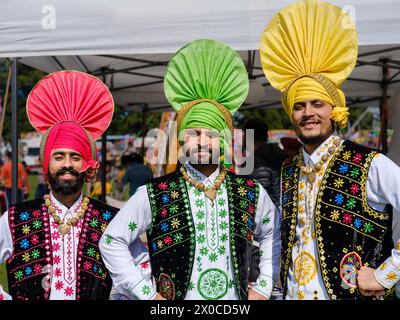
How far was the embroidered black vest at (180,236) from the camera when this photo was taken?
2559 millimetres

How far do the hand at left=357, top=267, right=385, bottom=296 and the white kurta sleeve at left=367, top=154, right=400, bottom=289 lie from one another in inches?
0.7

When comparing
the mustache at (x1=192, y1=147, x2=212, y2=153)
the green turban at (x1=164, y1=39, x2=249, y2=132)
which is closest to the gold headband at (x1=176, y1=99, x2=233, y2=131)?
the green turban at (x1=164, y1=39, x2=249, y2=132)

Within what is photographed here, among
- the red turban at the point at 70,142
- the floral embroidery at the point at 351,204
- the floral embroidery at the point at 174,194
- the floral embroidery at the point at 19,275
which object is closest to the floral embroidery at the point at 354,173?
the floral embroidery at the point at 351,204

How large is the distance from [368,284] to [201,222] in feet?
2.48

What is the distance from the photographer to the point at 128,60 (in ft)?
20.6

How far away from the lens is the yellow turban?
266cm

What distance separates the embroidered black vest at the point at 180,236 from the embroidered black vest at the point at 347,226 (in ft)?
1.09

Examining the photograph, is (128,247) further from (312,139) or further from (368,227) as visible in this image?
(368,227)

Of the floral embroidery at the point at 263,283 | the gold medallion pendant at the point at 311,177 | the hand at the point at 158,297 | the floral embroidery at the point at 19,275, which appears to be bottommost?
the hand at the point at 158,297

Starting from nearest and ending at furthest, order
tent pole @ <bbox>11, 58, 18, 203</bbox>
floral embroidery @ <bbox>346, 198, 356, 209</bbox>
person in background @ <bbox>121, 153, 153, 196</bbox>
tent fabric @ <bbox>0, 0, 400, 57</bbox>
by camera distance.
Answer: floral embroidery @ <bbox>346, 198, 356, 209</bbox> < tent fabric @ <bbox>0, 0, 400, 57</bbox> < tent pole @ <bbox>11, 58, 18, 203</bbox> < person in background @ <bbox>121, 153, 153, 196</bbox>

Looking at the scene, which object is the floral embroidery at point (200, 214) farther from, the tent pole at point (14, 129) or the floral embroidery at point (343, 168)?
the tent pole at point (14, 129)

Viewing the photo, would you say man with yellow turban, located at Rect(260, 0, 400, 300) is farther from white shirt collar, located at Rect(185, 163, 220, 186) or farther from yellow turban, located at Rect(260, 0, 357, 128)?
white shirt collar, located at Rect(185, 163, 220, 186)

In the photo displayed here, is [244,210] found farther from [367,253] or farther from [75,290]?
[75,290]

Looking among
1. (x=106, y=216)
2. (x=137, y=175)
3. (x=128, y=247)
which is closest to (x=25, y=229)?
(x=106, y=216)
